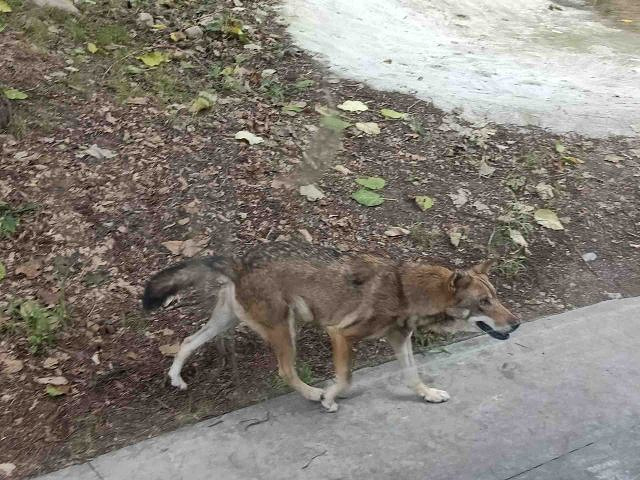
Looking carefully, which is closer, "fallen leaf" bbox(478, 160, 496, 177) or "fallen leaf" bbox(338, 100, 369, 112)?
"fallen leaf" bbox(478, 160, 496, 177)

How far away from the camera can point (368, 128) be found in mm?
6965

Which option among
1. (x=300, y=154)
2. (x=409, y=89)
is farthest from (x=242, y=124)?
(x=409, y=89)

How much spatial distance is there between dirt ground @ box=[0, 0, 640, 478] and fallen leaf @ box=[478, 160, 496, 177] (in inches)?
0.8

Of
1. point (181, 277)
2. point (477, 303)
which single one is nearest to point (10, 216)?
point (181, 277)

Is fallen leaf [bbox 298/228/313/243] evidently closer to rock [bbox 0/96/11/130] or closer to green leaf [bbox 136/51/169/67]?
rock [bbox 0/96/11/130]

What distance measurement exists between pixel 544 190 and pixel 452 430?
3187 millimetres

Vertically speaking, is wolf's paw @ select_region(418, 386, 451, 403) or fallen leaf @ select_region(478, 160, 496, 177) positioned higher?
fallen leaf @ select_region(478, 160, 496, 177)

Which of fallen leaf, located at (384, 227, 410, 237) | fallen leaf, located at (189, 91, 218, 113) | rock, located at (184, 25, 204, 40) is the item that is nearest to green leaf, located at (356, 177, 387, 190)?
fallen leaf, located at (384, 227, 410, 237)

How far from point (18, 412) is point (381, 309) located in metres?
2.14

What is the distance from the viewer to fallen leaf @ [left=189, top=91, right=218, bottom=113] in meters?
6.66

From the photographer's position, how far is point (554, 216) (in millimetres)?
6152

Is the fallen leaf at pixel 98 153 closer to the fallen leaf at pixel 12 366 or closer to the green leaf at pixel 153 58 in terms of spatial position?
the green leaf at pixel 153 58

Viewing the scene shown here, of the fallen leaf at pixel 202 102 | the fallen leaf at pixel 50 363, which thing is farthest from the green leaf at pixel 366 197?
the fallen leaf at pixel 50 363

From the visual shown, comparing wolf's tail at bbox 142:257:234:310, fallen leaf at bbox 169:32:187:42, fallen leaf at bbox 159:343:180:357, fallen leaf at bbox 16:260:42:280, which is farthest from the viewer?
fallen leaf at bbox 169:32:187:42
